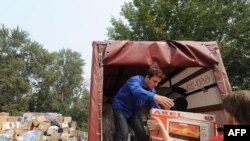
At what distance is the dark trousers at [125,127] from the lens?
4.55m

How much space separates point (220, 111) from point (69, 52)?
57307 mm

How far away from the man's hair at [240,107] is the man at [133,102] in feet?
6.79

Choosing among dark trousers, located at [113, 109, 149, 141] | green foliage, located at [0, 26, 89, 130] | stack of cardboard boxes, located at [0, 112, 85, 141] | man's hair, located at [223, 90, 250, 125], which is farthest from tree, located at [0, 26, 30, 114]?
man's hair, located at [223, 90, 250, 125]

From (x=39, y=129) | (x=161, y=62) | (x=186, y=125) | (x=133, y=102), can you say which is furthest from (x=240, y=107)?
(x=39, y=129)

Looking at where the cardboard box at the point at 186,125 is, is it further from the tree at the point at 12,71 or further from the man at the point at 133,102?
the tree at the point at 12,71

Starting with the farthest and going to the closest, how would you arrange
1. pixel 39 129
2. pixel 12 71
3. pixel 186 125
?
1. pixel 12 71
2. pixel 39 129
3. pixel 186 125

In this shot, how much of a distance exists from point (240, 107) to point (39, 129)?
1340cm

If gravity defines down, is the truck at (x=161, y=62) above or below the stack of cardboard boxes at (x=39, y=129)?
above

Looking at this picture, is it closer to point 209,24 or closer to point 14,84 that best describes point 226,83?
point 209,24

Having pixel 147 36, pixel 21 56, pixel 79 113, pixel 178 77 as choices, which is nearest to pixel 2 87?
pixel 21 56

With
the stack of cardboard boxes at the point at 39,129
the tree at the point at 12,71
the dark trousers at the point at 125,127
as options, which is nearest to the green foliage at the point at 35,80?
the tree at the point at 12,71

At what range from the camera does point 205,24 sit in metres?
17.9

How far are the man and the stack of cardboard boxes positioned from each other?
28.4ft

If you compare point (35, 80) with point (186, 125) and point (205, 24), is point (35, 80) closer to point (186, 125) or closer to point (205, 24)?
point (205, 24)
